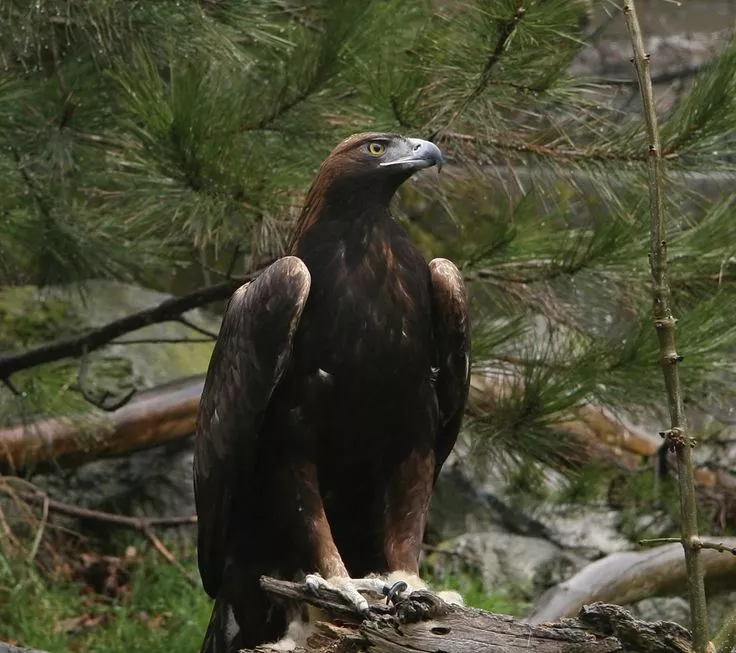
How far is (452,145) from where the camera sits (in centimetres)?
411

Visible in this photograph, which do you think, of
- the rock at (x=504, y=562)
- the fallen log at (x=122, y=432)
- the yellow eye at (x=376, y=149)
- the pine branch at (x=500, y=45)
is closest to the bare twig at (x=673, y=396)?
the yellow eye at (x=376, y=149)

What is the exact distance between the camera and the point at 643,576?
5117mm

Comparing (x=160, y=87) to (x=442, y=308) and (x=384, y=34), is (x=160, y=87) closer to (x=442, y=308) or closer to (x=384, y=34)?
(x=384, y=34)

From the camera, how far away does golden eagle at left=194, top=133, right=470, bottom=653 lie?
318 centimetres

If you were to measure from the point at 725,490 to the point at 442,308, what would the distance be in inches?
138

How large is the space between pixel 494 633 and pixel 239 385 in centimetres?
99

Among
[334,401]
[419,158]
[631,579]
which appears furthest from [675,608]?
[419,158]

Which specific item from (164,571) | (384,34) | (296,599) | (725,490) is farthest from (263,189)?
(725,490)

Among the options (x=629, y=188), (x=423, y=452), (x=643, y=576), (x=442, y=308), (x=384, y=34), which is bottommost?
(x=643, y=576)

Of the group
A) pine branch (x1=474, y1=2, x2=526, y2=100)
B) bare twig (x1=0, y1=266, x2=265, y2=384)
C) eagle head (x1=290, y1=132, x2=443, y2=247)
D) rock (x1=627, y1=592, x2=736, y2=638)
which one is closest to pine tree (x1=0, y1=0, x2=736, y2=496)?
pine branch (x1=474, y1=2, x2=526, y2=100)

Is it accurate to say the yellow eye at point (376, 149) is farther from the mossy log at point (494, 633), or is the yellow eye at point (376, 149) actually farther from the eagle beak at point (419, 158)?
the mossy log at point (494, 633)

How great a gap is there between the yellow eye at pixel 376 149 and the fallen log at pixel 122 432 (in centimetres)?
256

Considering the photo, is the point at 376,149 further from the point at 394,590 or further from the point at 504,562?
the point at 504,562

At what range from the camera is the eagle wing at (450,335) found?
3.33m
